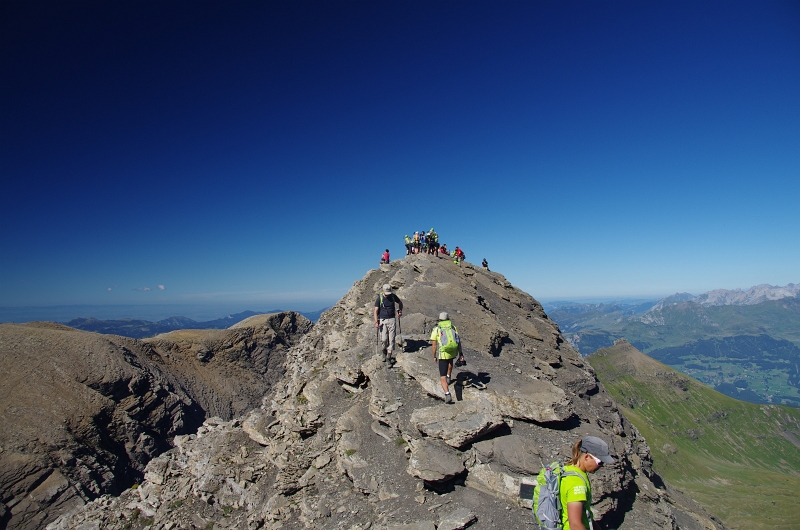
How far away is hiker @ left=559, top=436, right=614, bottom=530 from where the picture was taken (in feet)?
22.9

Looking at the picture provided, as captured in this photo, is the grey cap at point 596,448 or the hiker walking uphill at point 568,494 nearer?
the hiker walking uphill at point 568,494

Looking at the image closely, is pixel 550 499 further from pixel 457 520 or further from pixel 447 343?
pixel 447 343

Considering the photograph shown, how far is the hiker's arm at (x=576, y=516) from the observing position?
6.96 meters

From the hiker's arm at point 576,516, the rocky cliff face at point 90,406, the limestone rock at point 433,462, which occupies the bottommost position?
the rocky cliff face at point 90,406

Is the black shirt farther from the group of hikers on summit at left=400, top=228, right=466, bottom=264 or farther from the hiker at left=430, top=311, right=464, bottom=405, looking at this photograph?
the group of hikers on summit at left=400, top=228, right=466, bottom=264

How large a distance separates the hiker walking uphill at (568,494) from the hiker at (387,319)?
12396 millimetres

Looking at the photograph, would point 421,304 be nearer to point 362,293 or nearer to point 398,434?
point 362,293

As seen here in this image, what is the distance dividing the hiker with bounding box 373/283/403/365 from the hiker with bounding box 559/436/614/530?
12.5 m

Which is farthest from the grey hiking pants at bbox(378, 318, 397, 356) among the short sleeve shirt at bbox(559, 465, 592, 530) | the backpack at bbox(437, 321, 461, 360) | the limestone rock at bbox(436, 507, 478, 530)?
the short sleeve shirt at bbox(559, 465, 592, 530)

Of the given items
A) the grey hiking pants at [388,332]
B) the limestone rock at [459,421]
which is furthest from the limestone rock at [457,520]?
the grey hiking pants at [388,332]

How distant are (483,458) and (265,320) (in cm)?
9376

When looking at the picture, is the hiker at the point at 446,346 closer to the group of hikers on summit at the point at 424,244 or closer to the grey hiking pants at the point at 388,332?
the grey hiking pants at the point at 388,332

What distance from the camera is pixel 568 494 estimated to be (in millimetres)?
7172

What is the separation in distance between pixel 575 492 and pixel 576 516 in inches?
15.4
